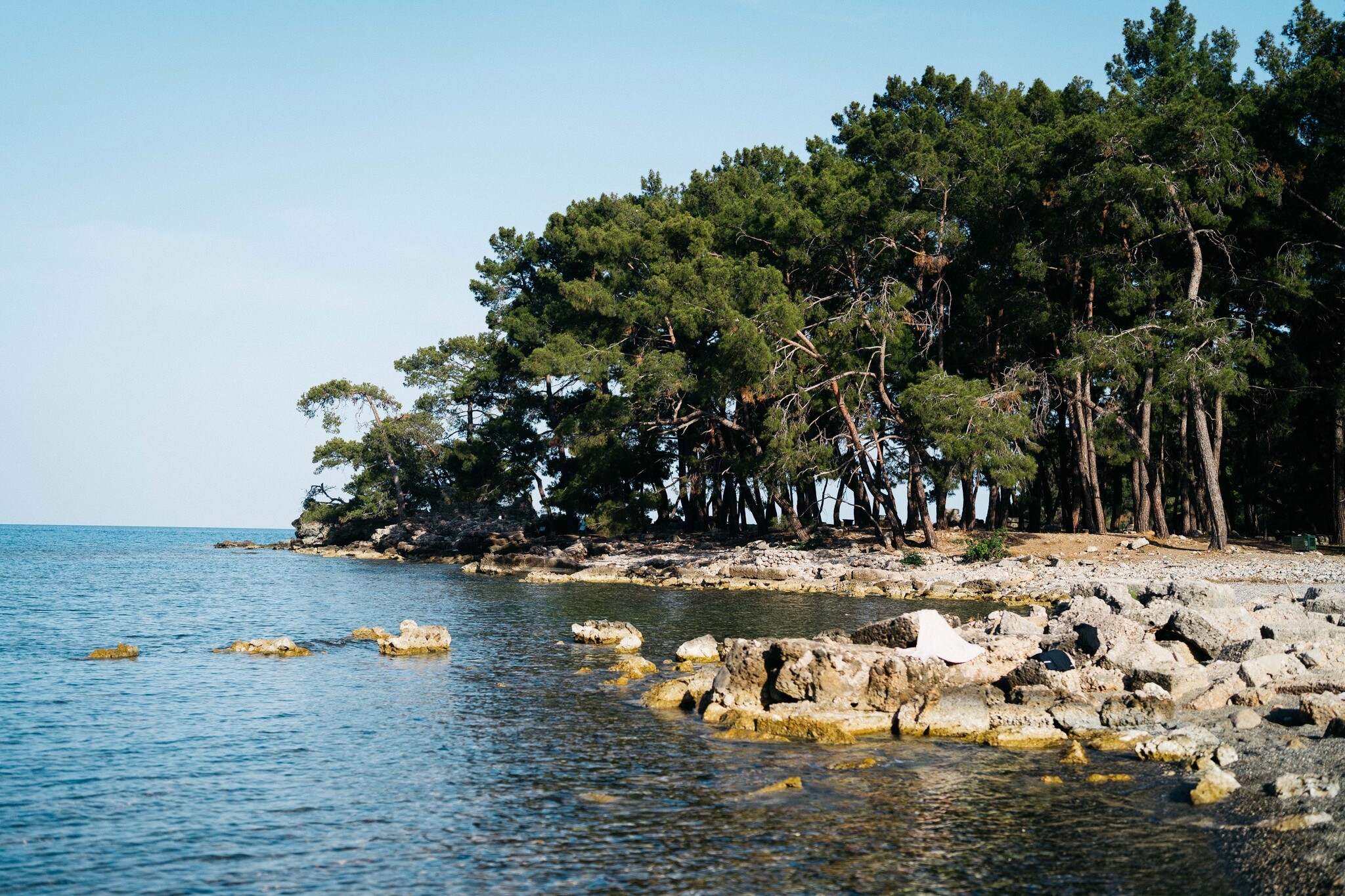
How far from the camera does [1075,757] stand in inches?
474

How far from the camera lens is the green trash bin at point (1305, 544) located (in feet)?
112

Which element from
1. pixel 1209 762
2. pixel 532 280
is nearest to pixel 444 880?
pixel 1209 762

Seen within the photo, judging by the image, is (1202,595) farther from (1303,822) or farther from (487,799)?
(487,799)

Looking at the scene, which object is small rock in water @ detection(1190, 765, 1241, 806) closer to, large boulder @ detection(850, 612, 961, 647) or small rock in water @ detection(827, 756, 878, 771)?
small rock in water @ detection(827, 756, 878, 771)

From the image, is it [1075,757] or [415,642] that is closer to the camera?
[1075,757]

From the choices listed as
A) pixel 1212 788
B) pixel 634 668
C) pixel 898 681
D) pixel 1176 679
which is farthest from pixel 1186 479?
pixel 1212 788

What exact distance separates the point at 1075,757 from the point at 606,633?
13033 mm

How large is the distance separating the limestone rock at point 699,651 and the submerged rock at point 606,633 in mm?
2088

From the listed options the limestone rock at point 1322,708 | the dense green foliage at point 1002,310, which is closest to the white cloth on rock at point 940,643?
the limestone rock at point 1322,708

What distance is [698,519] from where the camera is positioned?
5634cm

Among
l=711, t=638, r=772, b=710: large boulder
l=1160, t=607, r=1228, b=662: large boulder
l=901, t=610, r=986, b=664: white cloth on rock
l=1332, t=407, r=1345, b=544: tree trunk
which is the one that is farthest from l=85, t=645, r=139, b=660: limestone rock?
l=1332, t=407, r=1345, b=544: tree trunk

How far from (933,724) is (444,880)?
784 centimetres

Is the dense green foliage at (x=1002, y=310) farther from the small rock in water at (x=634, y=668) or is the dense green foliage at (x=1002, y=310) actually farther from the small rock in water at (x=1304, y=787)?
the small rock in water at (x=1304, y=787)

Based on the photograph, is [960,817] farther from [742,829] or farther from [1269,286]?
[1269,286]
